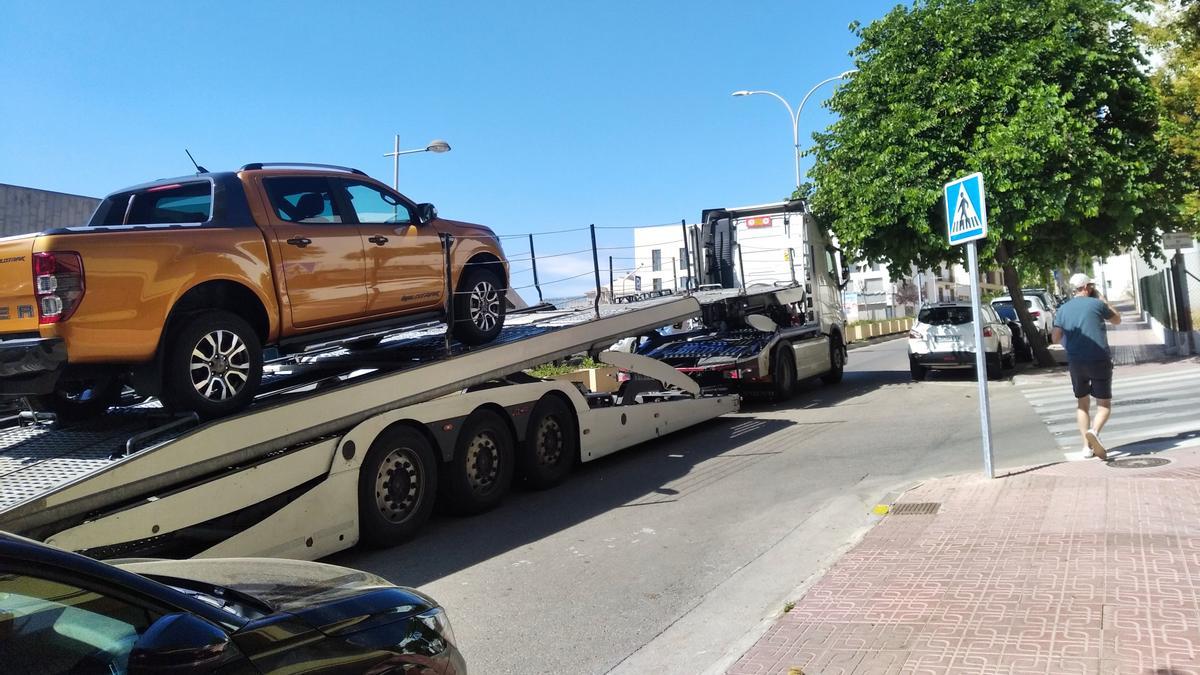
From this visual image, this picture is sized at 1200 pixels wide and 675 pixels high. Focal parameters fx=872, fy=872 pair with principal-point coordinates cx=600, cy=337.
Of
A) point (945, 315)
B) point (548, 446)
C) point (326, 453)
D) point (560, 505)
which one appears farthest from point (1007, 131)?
point (326, 453)

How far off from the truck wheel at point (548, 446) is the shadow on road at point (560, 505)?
0.17 m

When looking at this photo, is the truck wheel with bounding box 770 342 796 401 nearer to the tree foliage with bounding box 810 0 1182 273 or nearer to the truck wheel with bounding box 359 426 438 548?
the tree foliage with bounding box 810 0 1182 273

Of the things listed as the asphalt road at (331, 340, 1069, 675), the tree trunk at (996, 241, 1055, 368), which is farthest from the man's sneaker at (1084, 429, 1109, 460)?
the tree trunk at (996, 241, 1055, 368)

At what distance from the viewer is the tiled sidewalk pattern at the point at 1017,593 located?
13.5ft

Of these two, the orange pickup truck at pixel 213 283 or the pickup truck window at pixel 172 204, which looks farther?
the pickup truck window at pixel 172 204

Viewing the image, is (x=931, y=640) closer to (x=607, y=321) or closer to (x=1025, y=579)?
(x=1025, y=579)

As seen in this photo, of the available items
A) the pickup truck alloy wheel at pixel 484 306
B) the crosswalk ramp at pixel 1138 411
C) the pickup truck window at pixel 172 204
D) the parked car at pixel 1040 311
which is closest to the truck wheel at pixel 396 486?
the pickup truck alloy wheel at pixel 484 306

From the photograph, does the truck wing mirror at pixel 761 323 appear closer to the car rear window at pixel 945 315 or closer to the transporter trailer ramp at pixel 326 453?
the car rear window at pixel 945 315

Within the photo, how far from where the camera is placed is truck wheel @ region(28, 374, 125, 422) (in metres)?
6.56

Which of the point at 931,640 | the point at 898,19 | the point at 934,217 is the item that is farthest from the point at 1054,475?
the point at 898,19

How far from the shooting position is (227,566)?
3330 mm

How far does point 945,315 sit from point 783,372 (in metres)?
4.42

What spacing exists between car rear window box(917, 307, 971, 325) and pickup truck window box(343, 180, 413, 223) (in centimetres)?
1298

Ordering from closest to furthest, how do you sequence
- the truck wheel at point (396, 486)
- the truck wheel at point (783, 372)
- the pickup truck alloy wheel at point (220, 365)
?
the pickup truck alloy wheel at point (220, 365) < the truck wheel at point (396, 486) < the truck wheel at point (783, 372)
